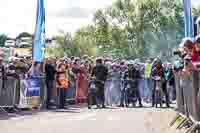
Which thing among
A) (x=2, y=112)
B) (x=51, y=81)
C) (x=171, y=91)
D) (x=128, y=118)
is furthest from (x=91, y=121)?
(x=171, y=91)

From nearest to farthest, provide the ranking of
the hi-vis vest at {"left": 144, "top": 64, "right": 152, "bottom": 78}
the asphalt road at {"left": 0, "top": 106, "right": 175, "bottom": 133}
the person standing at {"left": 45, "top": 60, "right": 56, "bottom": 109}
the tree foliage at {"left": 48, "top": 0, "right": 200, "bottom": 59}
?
the asphalt road at {"left": 0, "top": 106, "right": 175, "bottom": 133}, the person standing at {"left": 45, "top": 60, "right": 56, "bottom": 109}, the hi-vis vest at {"left": 144, "top": 64, "right": 152, "bottom": 78}, the tree foliage at {"left": 48, "top": 0, "right": 200, "bottom": 59}

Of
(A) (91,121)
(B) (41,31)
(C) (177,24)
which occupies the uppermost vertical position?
(C) (177,24)

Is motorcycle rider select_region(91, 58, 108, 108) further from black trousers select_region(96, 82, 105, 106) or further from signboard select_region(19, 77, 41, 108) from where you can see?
signboard select_region(19, 77, 41, 108)

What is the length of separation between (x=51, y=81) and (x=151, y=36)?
45.7 m

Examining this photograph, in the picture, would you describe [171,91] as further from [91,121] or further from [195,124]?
[195,124]

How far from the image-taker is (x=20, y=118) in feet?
61.1

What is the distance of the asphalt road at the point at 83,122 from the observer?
15.0 meters

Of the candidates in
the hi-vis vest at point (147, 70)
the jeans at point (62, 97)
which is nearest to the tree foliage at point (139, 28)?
the hi-vis vest at point (147, 70)

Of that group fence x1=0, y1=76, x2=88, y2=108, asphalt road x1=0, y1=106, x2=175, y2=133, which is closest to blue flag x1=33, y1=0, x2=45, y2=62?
fence x1=0, y1=76, x2=88, y2=108

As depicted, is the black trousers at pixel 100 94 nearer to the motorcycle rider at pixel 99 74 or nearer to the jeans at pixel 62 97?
the motorcycle rider at pixel 99 74

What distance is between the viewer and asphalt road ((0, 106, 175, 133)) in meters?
15.0

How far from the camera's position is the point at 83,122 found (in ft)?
55.8

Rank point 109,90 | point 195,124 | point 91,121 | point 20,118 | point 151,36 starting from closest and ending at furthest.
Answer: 1. point 195,124
2. point 91,121
3. point 20,118
4. point 109,90
5. point 151,36

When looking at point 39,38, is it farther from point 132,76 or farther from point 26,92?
point 132,76
